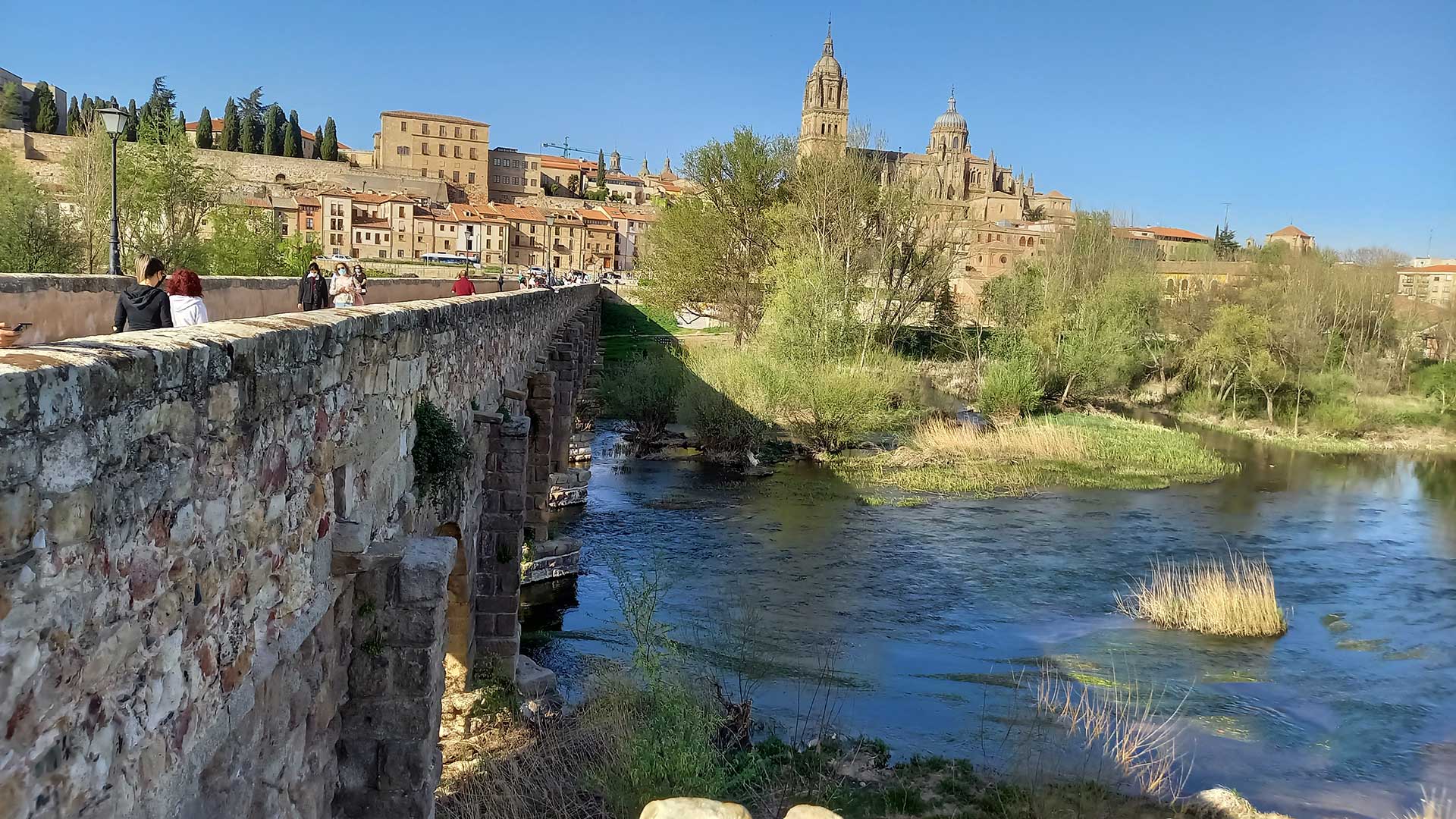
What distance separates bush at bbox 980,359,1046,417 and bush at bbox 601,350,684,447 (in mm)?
10034

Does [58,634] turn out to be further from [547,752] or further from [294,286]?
[294,286]

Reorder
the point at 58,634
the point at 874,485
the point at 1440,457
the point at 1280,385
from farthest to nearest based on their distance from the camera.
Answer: the point at 1280,385 < the point at 1440,457 < the point at 874,485 < the point at 58,634

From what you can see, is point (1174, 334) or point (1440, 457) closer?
point (1440, 457)

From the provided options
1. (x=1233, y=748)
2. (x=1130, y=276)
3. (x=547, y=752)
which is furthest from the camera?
(x=1130, y=276)

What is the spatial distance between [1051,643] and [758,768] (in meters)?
6.23

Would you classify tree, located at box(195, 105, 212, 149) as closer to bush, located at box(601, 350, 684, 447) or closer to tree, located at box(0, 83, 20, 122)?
tree, located at box(0, 83, 20, 122)

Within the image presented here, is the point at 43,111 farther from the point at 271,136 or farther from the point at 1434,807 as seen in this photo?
the point at 1434,807

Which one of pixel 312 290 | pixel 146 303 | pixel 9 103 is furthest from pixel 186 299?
pixel 9 103

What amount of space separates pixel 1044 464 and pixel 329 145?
268ft

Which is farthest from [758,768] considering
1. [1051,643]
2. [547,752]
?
[1051,643]

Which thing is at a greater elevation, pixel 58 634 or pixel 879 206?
pixel 879 206

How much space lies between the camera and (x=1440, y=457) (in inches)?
1293

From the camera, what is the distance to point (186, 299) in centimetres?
600

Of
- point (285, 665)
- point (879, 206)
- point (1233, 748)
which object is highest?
point (879, 206)
